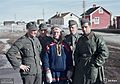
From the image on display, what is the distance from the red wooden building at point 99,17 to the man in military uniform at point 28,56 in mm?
84808

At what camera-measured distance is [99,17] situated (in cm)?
9300

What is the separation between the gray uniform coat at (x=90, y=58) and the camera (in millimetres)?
6578

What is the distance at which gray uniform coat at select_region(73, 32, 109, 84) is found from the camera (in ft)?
21.6

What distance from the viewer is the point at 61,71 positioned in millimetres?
6961

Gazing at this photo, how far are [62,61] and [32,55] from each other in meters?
0.58

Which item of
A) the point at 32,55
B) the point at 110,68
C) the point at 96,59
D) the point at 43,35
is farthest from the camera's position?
the point at 110,68

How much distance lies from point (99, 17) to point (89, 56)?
87082 millimetres

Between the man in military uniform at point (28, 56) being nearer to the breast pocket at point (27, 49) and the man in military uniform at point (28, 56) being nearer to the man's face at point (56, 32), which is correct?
the breast pocket at point (27, 49)

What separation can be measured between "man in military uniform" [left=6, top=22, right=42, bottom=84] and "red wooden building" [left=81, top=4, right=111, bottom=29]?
3339 inches

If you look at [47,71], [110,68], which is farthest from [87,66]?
[110,68]

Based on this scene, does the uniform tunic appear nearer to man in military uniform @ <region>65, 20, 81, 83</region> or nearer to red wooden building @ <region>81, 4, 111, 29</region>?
man in military uniform @ <region>65, 20, 81, 83</region>

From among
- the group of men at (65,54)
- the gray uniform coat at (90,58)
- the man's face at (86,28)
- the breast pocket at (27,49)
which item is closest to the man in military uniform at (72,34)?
A: the group of men at (65,54)

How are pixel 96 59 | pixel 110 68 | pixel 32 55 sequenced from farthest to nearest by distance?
pixel 110 68, pixel 32 55, pixel 96 59

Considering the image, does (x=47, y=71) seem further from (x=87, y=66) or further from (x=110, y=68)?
(x=110, y=68)
